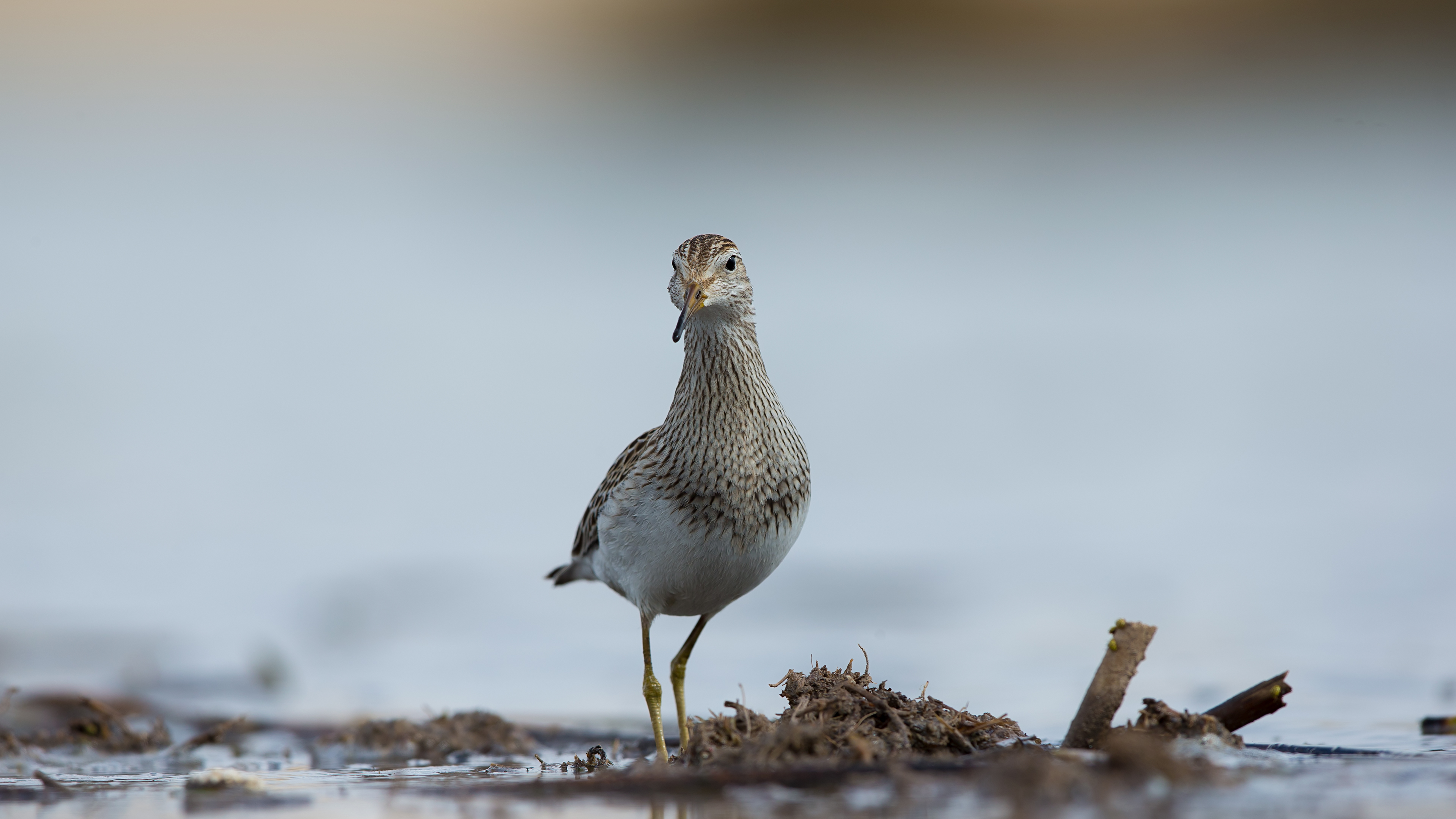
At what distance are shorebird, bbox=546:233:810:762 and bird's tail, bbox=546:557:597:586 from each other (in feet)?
3.02

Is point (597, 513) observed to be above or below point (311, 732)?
above

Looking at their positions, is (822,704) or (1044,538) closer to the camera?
(822,704)

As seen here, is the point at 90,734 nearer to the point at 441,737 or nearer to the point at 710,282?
the point at 441,737

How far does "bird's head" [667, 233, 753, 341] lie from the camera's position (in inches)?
246

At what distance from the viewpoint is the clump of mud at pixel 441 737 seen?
686 cm

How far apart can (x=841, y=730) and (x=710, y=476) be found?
1.73 m

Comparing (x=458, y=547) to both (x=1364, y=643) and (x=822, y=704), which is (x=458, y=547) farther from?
(x=822, y=704)

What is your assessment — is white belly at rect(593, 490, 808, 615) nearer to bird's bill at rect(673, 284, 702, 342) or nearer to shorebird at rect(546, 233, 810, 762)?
shorebird at rect(546, 233, 810, 762)

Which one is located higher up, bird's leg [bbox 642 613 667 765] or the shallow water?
bird's leg [bbox 642 613 667 765]

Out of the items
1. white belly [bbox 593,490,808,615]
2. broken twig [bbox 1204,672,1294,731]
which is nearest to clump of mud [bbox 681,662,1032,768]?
broken twig [bbox 1204,672,1294,731]

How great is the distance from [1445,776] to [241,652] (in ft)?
28.3

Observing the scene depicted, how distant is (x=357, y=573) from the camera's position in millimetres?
12742

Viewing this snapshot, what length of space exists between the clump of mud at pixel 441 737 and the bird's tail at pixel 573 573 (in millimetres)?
947

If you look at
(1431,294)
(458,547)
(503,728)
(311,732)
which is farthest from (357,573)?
(1431,294)
